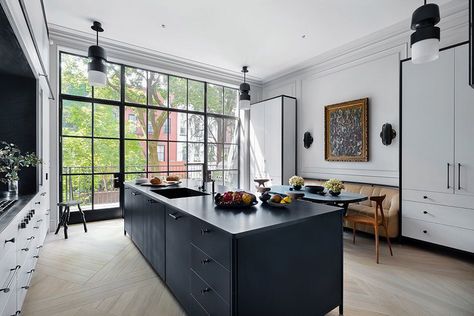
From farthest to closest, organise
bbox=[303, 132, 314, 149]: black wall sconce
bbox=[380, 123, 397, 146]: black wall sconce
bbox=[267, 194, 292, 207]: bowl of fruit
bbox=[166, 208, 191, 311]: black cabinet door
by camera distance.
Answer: bbox=[303, 132, 314, 149]: black wall sconce → bbox=[380, 123, 397, 146]: black wall sconce → bbox=[267, 194, 292, 207]: bowl of fruit → bbox=[166, 208, 191, 311]: black cabinet door

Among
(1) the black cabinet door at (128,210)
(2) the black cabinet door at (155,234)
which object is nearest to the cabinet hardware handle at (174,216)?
(2) the black cabinet door at (155,234)

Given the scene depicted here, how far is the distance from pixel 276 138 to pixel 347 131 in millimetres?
1495

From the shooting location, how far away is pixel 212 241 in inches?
58.2

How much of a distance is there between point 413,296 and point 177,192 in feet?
8.63

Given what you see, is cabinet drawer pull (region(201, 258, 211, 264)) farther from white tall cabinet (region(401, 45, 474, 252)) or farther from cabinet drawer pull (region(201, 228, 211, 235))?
white tall cabinet (region(401, 45, 474, 252))

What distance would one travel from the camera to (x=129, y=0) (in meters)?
3.13

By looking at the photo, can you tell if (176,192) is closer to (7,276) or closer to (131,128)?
(7,276)

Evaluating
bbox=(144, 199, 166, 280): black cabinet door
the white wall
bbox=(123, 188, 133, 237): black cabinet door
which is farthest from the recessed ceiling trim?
bbox=(144, 199, 166, 280): black cabinet door

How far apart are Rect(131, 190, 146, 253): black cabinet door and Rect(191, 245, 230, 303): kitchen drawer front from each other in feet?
4.41

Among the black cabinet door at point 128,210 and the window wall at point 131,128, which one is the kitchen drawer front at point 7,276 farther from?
the window wall at point 131,128

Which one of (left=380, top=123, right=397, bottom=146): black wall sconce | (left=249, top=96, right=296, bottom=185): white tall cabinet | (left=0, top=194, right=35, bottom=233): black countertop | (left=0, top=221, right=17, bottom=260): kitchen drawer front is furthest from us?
(left=249, top=96, right=296, bottom=185): white tall cabinet

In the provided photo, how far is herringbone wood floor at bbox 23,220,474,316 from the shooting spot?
2.02 meters

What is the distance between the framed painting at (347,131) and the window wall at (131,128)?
2.53 metres

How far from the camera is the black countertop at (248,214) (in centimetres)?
141
